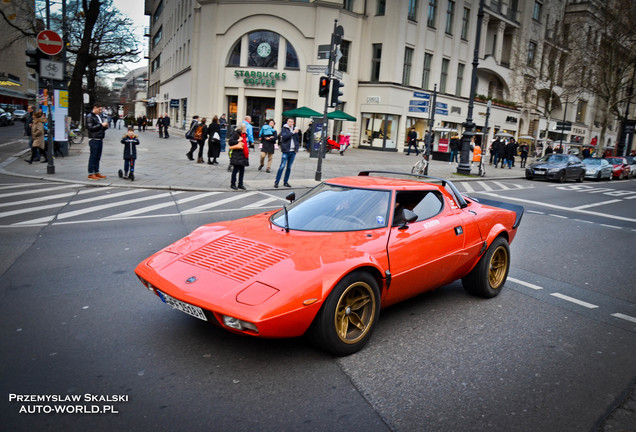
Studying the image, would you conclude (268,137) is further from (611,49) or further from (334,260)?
(611,49)

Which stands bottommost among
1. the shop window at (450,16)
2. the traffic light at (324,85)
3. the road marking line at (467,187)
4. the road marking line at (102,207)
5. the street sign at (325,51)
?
the road marking line at (102,207)

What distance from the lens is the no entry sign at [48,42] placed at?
12675 millimetres

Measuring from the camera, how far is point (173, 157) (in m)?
21.5

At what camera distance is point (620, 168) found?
29.3m

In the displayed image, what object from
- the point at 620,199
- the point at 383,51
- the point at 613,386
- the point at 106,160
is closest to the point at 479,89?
the point at 383,51

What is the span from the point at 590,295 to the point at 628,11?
38.4m

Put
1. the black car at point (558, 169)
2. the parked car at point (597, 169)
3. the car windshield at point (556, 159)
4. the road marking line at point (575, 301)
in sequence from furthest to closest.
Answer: the parked car at point (597, 169) → the car windshield at point (556, 159) → the black car at point (558, 169) → the road marking line at point (575, 301)

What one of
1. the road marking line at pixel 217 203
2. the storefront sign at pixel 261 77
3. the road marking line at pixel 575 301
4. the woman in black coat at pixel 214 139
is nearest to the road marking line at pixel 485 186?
the road marking line at pixel 217 203

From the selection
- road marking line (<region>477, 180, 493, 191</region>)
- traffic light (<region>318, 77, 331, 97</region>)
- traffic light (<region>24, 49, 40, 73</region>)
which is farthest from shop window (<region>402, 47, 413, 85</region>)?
traffic light (<region>24, 49, 40, 73</region>)

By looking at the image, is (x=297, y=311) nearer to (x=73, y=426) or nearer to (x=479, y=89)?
(x=73, y=426)

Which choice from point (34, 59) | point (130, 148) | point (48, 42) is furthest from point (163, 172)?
point (48, 42)

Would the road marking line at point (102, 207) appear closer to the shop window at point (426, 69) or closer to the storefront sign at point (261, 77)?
the storefront sign at point (261, 77)

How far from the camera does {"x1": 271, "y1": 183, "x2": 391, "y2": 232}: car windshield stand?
14.3 feet

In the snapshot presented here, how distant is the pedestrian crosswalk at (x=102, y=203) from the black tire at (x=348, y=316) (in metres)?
6.40
